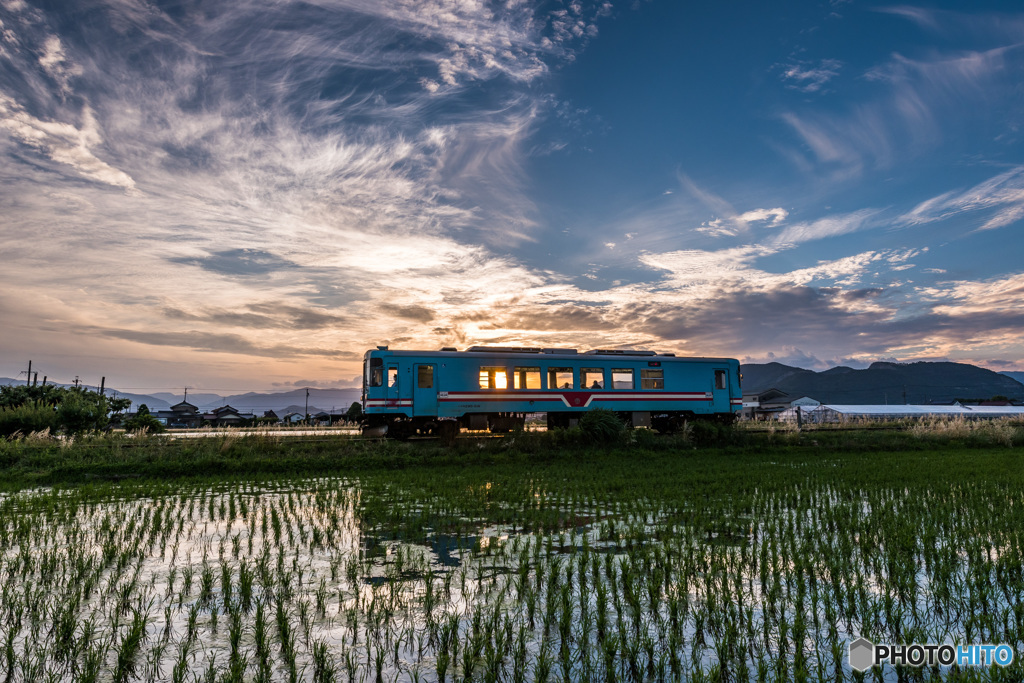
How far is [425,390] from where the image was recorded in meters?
22.0

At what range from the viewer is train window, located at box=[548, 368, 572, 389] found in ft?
76.9

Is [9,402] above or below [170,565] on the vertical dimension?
above

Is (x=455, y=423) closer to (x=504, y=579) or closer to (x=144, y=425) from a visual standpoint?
(x=504, y=579)

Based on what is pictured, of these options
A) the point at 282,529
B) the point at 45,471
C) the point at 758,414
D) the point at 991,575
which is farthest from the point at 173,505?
the point at 758,414

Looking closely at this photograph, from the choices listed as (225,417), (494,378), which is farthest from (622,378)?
(225,417)

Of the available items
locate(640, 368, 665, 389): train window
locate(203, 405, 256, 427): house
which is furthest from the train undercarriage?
locate(203, 405, 256, 427): house

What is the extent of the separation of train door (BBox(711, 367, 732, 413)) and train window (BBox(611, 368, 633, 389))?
14.8 feet

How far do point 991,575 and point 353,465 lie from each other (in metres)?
14.7

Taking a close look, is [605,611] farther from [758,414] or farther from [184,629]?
[758,414]

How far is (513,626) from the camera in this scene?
4.80 meters

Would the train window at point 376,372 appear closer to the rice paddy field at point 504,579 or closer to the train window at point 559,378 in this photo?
the train window at point 559,378

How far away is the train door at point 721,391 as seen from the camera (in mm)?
26297

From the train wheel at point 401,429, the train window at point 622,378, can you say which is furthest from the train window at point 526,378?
the train wheel at point 401,429

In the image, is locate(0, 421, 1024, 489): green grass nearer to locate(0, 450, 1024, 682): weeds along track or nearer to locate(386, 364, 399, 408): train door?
locate(386, 364, 399, 408): train door
